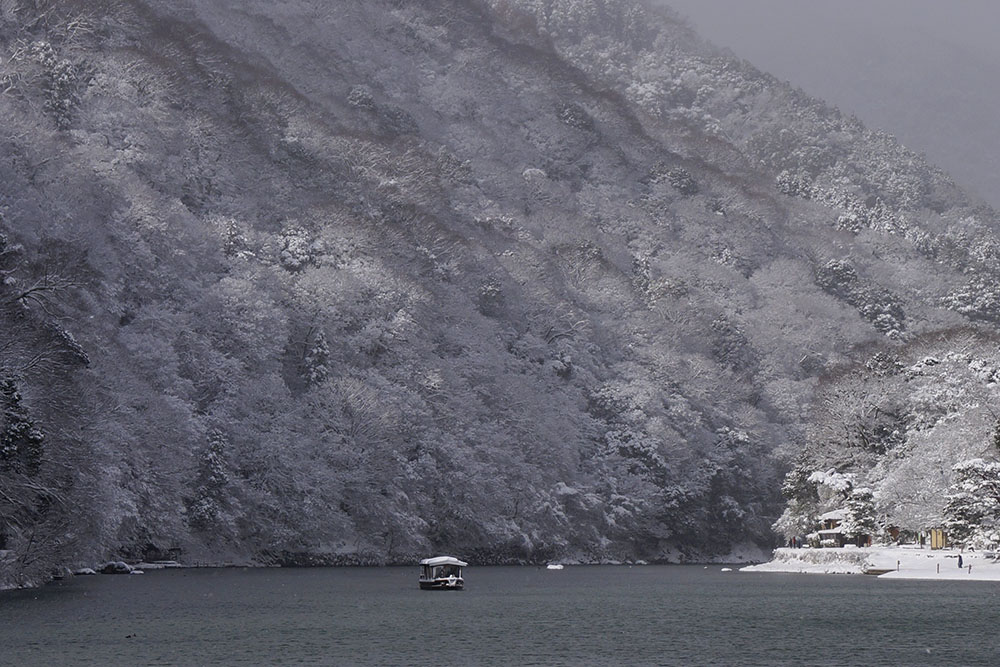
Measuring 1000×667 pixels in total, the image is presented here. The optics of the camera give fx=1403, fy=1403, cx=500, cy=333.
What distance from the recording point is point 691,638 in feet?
168

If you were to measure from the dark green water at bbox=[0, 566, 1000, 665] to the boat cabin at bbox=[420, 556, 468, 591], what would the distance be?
994mm

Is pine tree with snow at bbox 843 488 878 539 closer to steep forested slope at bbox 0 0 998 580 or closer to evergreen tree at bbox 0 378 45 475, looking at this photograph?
steep forested slope at bbox 0 0 998 580

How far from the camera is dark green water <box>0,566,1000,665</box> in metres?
45.0

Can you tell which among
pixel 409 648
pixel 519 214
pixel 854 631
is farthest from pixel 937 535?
pixel 519 214

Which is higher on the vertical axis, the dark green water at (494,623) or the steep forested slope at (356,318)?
the steep forested slope at (356,318)

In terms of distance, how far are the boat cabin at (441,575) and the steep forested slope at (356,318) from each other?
18887 mm

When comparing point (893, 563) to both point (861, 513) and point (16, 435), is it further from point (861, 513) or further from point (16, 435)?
point (16, 435)

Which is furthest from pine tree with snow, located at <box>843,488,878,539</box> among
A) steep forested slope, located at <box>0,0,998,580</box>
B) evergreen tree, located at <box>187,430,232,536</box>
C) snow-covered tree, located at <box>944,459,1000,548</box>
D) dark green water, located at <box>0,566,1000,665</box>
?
evergreen tree, located at <box>187,430,232,536</box>

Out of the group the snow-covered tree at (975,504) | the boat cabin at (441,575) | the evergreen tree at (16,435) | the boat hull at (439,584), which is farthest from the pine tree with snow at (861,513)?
the evergreen tree at (16,435)

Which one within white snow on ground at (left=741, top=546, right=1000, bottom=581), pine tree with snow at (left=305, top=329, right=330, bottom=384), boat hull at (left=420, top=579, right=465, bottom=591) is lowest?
boat hull at (left=420, top=579, right=465, bottom=591)

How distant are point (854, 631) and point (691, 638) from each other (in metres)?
6.72

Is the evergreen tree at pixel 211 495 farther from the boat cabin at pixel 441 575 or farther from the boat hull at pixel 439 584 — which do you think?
the boat hull at pixel 439 584

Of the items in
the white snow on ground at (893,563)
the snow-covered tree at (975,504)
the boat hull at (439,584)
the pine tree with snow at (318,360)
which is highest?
the pine tree with snow at (318,360)

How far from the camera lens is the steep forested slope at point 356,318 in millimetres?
95312
